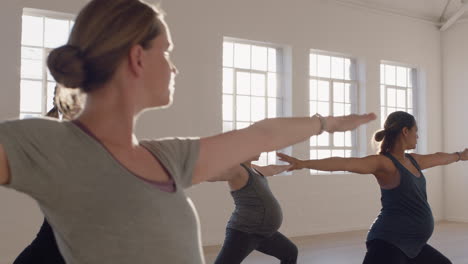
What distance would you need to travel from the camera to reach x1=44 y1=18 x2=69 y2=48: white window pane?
6207 mm

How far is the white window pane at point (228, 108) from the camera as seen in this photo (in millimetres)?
7645

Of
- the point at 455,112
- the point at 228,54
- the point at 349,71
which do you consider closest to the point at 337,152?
the point at 349,71

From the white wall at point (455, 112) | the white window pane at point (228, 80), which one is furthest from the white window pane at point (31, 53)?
the white wall at point (455, 112)

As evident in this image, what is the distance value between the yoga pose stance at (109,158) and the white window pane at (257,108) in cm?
695

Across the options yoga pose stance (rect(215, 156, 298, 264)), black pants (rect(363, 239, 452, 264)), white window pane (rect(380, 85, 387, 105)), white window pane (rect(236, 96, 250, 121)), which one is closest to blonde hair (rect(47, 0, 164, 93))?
black pants (rect(363, 239, 452, 264))

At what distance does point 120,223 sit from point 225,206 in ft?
21.4

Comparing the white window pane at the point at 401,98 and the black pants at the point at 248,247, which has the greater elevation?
Answer: the white window pane at the point at 401,98

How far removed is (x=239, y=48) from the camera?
7785 millimetres

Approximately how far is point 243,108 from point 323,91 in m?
1.54

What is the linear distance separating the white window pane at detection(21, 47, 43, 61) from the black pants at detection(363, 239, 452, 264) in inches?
172

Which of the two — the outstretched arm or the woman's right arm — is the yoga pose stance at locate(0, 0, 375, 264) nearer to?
the woman's right arm

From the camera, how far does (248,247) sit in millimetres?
3607

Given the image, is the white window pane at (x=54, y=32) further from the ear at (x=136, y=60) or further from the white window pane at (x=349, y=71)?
the ear at (x=136, y=60)

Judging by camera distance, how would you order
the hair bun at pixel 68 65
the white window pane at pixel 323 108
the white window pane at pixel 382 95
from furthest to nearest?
the white window pane at pixel 382 95 → the white window pane at pixel 323 108 → the hair bun at pixel 68 65
